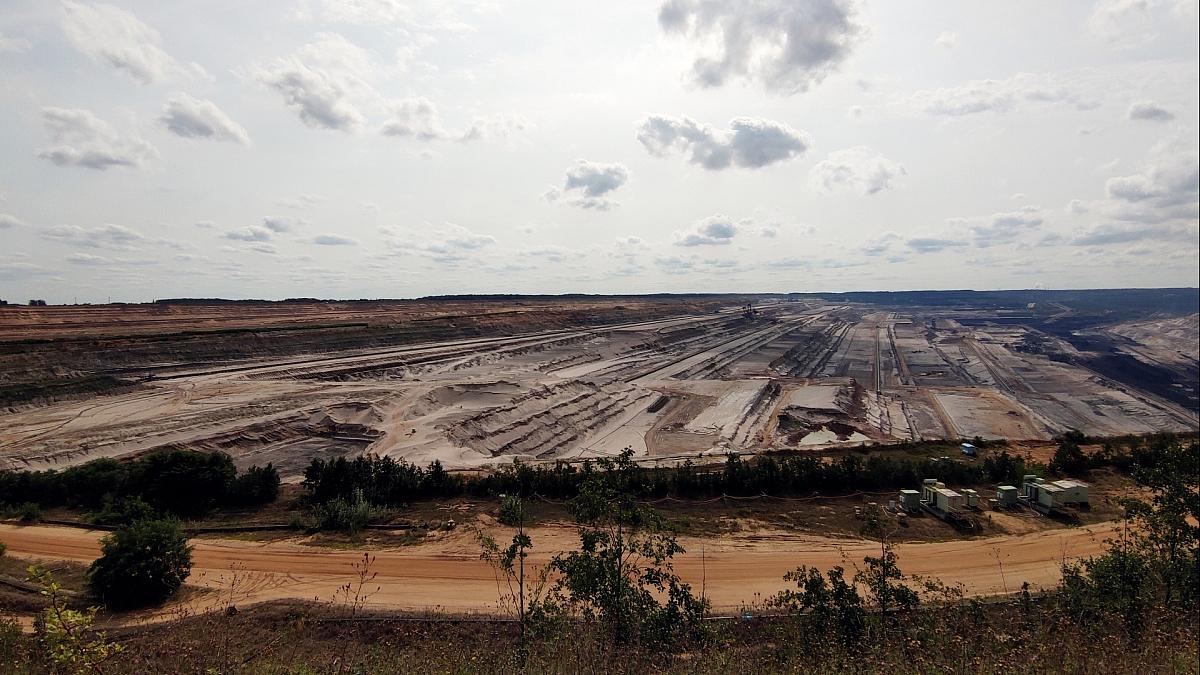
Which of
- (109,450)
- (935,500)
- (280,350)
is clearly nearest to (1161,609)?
(935,500)

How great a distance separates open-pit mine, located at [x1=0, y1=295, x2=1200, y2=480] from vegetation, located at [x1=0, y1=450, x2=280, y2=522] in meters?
9.75

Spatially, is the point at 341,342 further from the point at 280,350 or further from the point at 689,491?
the point at 689,491

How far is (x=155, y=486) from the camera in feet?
75.3

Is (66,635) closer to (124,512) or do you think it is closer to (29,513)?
(124,512)

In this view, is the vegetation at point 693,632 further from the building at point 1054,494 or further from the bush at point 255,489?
the bush at point 255,489

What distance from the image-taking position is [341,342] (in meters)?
72.2

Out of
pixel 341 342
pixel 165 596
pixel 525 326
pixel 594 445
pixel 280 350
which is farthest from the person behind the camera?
pixel 525 326

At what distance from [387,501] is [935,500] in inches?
966

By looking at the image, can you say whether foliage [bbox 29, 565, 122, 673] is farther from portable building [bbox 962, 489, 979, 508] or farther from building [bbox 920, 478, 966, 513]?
portable building [bbox 962, 489, 979, 508]

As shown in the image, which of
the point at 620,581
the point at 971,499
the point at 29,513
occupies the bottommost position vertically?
the point at 971,499

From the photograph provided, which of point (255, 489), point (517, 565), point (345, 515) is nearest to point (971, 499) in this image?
point (517, 565)

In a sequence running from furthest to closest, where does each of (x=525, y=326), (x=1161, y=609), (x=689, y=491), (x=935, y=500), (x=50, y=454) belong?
1. (x=525, y=326)
2. (x=50, y=454)
3. (x=689, y=491)
4. (x=935, y=500)
5. (x=1161, y=609)

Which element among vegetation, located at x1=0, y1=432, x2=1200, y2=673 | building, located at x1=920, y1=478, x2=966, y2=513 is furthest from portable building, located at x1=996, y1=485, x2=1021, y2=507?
vegetation, located at x1=0, y1=432, x2=1200, y2=673

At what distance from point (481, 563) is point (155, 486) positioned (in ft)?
52.0
